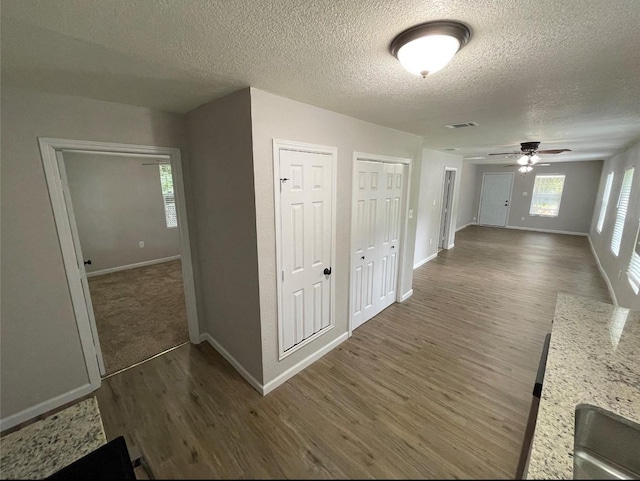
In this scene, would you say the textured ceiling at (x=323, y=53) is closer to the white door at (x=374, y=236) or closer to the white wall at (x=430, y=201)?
the white door at (x=374, y=236)

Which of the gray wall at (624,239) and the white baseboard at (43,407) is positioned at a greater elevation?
the gray wall at (624,239)

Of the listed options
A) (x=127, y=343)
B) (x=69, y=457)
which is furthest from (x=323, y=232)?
(x=127, y=343)

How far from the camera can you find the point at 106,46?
1260 mm

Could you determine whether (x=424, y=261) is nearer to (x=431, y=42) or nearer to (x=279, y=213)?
(x=279, y=213)

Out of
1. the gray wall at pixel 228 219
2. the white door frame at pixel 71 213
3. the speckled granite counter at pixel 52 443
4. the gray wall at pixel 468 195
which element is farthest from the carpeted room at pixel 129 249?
the gray wall at pixel 468 195

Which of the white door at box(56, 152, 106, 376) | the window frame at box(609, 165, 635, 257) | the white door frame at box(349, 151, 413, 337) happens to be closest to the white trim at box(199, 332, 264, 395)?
the white door at box(56, 152, 106, 376)

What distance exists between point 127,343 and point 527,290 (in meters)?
5.72

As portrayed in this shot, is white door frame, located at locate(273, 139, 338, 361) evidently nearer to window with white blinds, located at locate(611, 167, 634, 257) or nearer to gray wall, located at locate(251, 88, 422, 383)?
gray wall, located at locate(251, 88, 422, 383)

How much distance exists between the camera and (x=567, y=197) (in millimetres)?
8531

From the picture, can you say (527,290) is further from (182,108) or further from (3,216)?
(3,216)

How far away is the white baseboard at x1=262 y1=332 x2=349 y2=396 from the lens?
2.29 meters

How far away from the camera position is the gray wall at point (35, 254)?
1.81m

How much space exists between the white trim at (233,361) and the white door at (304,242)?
0.35m

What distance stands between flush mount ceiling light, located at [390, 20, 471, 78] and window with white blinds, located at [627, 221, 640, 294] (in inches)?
139
